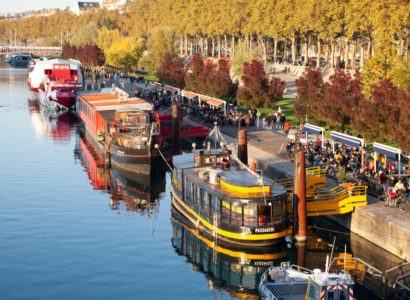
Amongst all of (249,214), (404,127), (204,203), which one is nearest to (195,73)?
(404,127)

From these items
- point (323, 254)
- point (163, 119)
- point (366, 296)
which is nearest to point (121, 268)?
point (323, 254)

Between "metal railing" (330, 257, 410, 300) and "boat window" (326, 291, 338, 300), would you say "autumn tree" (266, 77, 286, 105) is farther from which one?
"boat window" (326, 291, 338, 300)

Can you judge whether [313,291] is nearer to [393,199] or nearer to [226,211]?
[226,211]

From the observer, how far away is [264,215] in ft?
147

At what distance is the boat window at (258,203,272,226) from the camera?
44.6m

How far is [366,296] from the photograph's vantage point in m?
35.4

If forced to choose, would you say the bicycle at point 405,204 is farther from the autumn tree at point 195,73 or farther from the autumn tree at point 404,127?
the autumn tree at point 195,73

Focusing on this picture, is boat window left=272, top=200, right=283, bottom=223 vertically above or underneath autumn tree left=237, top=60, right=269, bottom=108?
underneath

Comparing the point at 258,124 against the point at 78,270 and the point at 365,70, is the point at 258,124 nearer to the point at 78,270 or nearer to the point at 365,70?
the point at 365,70

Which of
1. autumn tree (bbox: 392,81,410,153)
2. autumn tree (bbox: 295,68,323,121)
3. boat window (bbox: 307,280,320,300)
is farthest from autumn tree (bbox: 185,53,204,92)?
boat window (bbox: 307,280,320,300)

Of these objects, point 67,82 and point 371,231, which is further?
point 67,82

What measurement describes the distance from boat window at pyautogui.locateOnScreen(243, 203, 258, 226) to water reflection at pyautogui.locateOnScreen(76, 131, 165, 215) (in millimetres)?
13246

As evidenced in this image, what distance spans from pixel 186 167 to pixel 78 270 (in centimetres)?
1262

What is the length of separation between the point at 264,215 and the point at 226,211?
2.33 metres
